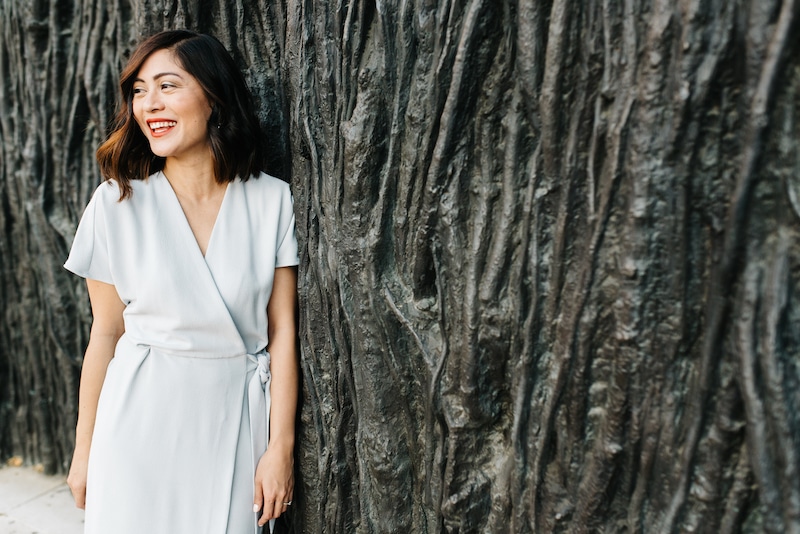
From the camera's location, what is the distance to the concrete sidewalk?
9.34 feet

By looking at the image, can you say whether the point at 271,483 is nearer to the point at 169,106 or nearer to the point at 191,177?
the point at 191,177

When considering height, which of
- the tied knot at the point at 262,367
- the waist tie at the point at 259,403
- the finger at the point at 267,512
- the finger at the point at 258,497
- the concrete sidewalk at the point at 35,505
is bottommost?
the concrete sidewalk at the point at 35,505

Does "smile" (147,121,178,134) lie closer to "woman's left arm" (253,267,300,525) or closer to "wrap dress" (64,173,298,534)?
"wrap dress" (64,173,298,534)

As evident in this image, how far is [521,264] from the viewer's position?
1605mm

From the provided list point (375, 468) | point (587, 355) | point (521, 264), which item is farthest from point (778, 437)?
→ point (375, 468)

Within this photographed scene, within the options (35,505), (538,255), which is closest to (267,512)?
(538,255)

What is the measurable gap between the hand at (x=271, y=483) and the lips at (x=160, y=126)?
862 millimetres

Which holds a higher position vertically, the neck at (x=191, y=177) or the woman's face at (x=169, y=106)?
the woman's face at (x=169, y=106)

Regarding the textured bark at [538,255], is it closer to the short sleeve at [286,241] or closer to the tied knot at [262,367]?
the short sleeve at [286,241]

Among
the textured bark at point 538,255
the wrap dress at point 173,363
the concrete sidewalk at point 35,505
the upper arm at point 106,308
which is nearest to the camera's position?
the textured bark at point 538,255

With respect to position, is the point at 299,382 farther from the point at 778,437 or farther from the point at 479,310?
the point at 778,437

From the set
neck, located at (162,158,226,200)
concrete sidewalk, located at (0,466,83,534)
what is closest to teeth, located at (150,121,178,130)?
neck, located at (162,158,226,200)

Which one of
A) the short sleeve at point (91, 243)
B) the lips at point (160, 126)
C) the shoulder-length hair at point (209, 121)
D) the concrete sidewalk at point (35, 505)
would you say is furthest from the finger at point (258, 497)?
the concrete sidewalk at point (35, 505)

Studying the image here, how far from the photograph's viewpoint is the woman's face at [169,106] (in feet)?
6.28
